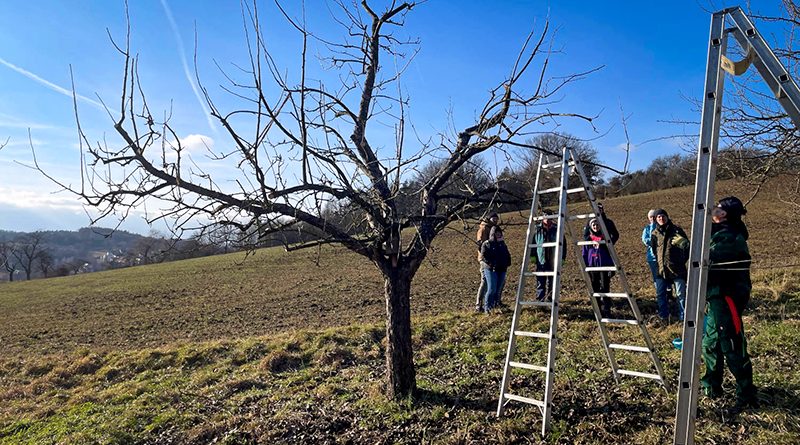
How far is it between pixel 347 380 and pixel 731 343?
180 inches

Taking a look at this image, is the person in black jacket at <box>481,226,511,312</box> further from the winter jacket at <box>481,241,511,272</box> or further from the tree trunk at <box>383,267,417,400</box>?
the tree trunk at <box>383,267,417,400</box>

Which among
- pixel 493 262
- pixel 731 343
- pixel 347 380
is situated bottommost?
pixel 347 380

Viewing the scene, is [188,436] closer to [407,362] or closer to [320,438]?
[320,438]

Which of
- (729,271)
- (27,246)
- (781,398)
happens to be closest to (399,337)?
(729,271)

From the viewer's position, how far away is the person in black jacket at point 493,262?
925cm

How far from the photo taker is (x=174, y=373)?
8.98 metres

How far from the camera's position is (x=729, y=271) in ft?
14.2

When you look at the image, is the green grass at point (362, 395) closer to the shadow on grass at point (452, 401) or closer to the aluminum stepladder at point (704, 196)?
the shadow on grass at point (452, 401)

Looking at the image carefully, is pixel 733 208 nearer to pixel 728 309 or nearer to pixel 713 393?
pixel 728 309

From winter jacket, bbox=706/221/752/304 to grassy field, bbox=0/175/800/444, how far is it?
999 mm

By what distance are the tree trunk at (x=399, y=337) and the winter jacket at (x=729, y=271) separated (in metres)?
2.95

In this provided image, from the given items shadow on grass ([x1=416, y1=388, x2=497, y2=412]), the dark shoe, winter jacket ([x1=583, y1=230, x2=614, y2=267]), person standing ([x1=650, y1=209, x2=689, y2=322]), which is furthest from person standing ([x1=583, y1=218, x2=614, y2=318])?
shadow on grass ([x1=416, y1=388, x2=497, y2=412])

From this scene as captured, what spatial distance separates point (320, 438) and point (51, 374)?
8059mm

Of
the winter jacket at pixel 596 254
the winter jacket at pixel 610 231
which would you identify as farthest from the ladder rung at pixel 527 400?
the winter jacket at pixel 610 231
